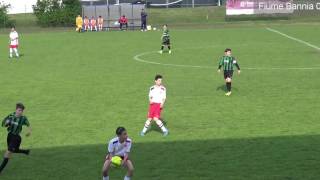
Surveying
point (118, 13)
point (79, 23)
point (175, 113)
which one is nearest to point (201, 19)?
point (118, 13)

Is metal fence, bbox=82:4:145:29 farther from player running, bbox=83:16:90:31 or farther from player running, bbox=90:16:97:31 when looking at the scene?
player running, bbox=83:16:90:31

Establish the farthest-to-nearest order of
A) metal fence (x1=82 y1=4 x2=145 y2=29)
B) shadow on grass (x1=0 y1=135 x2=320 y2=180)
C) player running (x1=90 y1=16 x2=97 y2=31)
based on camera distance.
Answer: metal fence (x1=82 y1=4 x2=145 y2=29) → player running (x1=90 y1=16 x2=97 y2=31) → shadow on grass (x1=0 y1=135 x2=320 y2=180)

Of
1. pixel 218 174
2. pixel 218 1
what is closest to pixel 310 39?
pixel 218 174

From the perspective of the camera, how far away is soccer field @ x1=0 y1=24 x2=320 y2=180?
15492mm

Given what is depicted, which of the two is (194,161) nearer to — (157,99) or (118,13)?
(157,99)

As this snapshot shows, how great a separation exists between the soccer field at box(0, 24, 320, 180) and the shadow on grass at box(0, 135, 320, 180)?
3 centimetres

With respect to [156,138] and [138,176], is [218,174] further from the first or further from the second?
[156,138]

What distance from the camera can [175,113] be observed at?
22.5m

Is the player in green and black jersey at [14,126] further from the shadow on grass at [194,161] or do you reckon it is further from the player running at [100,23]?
the player running at [100,23]

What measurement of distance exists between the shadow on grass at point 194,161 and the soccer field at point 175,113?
27mm

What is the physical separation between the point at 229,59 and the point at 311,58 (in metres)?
15.0

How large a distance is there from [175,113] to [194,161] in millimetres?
6713

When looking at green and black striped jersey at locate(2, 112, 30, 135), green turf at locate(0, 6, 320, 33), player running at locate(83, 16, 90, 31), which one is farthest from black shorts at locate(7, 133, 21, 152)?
green turf at locate(0, 6, 320, 33)

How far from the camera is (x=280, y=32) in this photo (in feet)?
209
